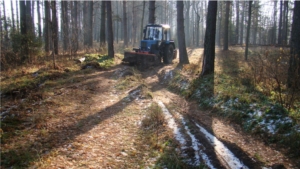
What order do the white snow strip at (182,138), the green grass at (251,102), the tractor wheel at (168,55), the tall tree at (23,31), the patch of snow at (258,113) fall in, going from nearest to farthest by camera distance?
the white snow strip at (182,138) < the green grass at (251,102) < the patch of snow at (258,113) < the tall tree at (23,31) < the tractor wheel at (168,55)

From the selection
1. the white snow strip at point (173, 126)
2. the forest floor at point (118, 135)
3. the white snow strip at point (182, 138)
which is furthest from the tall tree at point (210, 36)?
the white snow strip at point (182, 138)

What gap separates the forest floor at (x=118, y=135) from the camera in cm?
427

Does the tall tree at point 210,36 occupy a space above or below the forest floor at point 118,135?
above

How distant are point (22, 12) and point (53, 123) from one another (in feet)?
35.1

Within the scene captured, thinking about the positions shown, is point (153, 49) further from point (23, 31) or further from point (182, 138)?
point (182, 138)

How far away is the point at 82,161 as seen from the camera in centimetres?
430

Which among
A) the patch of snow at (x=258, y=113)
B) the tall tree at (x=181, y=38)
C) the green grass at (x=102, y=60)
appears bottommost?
the patch of snow at (x=258, y=113)

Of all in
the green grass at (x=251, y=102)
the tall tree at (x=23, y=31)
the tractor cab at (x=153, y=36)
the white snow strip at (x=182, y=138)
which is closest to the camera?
the white snow strip at (x=182, y=138)

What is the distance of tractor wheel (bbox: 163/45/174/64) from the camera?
1650cm

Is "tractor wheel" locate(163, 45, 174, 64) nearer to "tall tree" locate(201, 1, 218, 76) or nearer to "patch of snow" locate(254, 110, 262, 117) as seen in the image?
"tall tree" locate(201, 1, 218, 76)

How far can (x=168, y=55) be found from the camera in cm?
1670

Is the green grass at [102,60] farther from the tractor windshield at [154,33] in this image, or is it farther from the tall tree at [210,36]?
the tall tree at [210,36]

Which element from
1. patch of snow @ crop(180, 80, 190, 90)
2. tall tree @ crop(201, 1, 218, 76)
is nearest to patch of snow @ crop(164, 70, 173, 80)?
patch of snow @ crop(180, 80, 190, 90)

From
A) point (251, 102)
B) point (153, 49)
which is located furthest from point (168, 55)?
point (251, 102)
